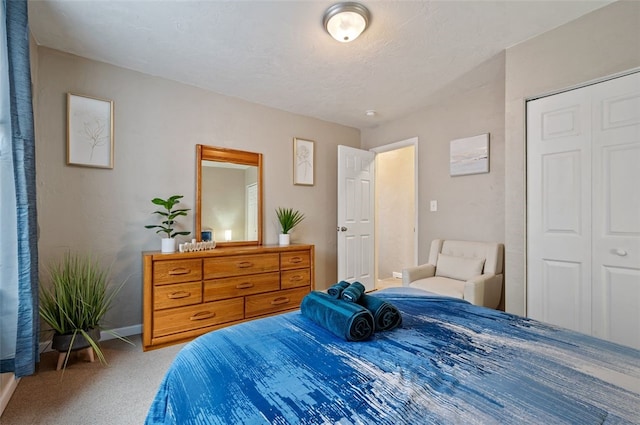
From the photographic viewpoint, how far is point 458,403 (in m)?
0.74

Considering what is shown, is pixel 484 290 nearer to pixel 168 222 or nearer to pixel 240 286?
pixel 240 286

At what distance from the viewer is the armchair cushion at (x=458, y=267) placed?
9.38 ft

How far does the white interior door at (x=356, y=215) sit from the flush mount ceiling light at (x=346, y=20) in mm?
1920

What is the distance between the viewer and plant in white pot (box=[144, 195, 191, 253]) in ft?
8.57

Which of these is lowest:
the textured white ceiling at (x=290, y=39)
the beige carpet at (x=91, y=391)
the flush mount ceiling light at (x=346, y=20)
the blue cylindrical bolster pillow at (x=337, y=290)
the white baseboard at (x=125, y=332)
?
the beige carpet at (x=91, y=391)

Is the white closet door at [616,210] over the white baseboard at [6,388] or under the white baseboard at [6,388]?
over

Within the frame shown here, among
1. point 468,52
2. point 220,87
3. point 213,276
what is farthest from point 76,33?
point 468,52

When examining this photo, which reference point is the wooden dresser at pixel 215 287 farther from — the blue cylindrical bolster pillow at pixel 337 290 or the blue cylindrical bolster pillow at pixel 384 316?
the blue cylindrical bolster pillow at pixel 384 316

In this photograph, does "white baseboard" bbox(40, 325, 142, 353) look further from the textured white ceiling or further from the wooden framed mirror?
the textured white ceiling

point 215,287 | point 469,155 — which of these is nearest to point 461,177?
point 469,155

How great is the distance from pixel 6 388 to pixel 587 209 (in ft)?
12.9

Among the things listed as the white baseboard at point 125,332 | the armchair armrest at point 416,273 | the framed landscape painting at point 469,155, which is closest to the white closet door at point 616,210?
the framed landscape painting at point 469,155

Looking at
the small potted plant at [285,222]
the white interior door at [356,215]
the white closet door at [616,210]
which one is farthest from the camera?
the white interior door at [356,215]

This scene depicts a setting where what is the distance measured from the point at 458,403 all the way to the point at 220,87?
3.31 metres
